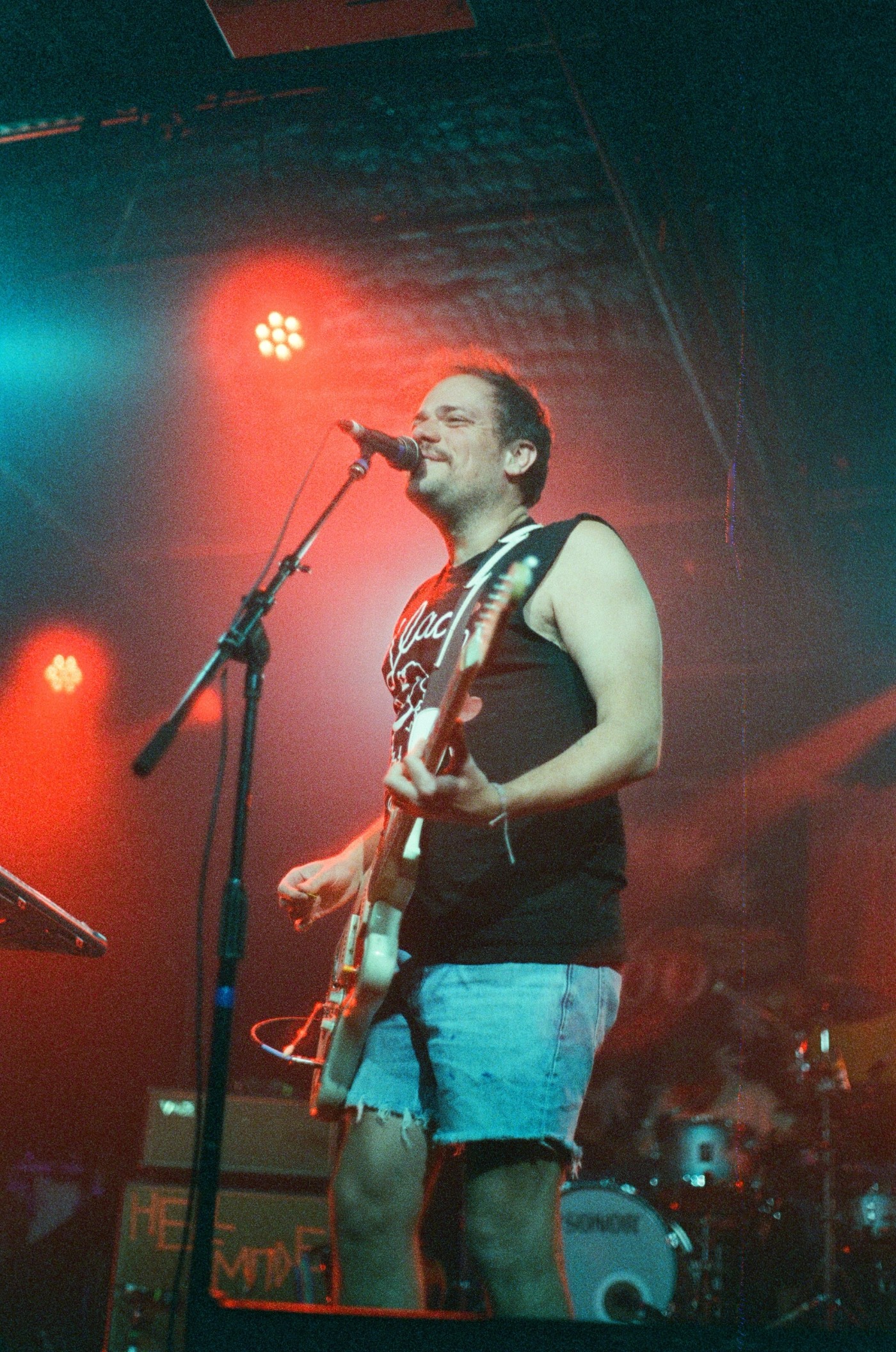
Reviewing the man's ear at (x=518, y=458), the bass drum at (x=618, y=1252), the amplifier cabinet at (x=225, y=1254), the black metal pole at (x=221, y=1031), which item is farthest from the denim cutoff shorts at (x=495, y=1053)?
the bass drum at (x=618, y=1252)

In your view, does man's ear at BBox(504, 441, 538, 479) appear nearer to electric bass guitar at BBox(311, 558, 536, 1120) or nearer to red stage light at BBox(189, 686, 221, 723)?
electric bass guitar at BBox(311, 558, 536, 1120)

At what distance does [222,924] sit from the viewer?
1996 mm

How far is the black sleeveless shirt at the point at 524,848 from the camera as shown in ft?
6.10

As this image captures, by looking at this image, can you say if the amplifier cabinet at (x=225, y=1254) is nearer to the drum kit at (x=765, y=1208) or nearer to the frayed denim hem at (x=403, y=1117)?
the drum kit at (x=765, y=1208)

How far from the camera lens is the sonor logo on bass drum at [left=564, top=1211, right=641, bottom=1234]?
4980 mm

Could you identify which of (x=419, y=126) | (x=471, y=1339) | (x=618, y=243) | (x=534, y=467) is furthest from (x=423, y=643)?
(x=618, y=243)

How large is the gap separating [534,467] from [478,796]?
1.21m

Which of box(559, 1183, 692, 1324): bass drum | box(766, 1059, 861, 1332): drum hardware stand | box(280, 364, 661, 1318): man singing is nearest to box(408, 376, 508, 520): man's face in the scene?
box(280, 364, 661, 1318): man singing

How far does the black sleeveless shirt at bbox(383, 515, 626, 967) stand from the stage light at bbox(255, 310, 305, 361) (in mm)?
3454

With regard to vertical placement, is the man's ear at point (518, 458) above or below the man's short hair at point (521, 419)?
below

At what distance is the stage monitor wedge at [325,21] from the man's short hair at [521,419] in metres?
1.61

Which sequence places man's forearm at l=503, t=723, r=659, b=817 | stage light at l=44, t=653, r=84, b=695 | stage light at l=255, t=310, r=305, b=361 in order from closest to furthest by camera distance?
man's forearm at l=503, t=723, r=659, b=817, stage light at l=255, t=310, r=305, b=361, stage light at l=44, t=653, r=84, b=695

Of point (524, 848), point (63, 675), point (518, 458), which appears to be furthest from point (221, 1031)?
point (63, 675)

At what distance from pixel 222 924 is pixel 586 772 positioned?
0.75 meters
